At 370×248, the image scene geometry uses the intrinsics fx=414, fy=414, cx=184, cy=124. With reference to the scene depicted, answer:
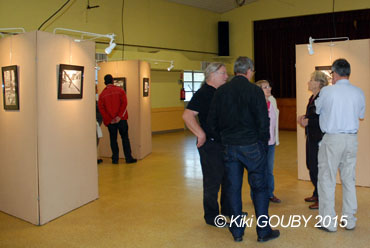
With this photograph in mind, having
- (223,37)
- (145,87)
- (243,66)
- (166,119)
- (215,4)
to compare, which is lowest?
(166,119)

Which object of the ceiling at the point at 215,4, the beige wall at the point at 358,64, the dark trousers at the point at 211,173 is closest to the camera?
the dark trousers at the point at 211,173

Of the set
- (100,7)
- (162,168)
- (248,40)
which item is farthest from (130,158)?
(248,40)

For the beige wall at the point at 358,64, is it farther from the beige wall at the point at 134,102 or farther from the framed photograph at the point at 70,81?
the beige wall at the point at 134,102

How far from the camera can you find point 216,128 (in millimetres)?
4016

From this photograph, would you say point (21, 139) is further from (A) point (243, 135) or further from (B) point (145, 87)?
(B) point (145, 87)

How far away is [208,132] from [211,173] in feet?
1.58

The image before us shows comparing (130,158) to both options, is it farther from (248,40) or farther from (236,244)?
(248,40)

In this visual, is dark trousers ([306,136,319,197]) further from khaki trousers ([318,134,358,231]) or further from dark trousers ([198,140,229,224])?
dark trousers ([198,140,229,224])

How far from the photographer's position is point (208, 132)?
4.16 meters

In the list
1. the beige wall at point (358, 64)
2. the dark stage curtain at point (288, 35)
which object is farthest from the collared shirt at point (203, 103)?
the dark stage curtain at point (288, 35)

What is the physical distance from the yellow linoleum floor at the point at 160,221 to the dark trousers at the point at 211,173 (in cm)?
19

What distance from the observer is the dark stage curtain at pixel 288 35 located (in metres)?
14.2

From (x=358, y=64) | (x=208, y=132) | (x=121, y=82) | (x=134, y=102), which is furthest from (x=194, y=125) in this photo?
(x=121, y=82)

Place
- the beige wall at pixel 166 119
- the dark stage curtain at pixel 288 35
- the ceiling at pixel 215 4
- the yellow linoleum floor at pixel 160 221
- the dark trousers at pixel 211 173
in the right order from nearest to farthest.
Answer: the yellow linoleum floor at pixel 160 221
the dark trousers at pixel 211 173
the dark stage curtain at pixel 288 35
the beige wall at pixel 166 119
the ceiling at pixel 215 4
